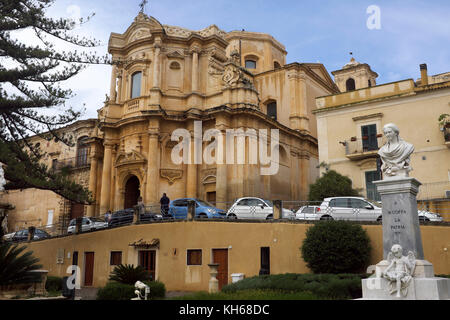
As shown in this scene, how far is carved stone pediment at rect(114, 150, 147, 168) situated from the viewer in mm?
29834

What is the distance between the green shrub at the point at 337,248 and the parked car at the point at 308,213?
2000 millimetres

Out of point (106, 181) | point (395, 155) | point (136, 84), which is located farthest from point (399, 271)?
point (136, 84)

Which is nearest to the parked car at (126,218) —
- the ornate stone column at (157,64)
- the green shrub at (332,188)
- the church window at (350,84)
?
the green shrub at (332,188)

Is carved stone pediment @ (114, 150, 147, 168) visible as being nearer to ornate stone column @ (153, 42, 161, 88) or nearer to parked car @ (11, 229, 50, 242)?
ornate stone column @ (153, 42, 161, 88)

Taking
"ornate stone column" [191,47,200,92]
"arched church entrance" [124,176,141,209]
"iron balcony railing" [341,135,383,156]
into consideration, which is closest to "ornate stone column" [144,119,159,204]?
"arched church entrance" [124,176,141,209]

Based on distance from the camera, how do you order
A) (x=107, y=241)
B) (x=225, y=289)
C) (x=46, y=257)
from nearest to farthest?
(x=225, y=289) → (x=107, y=241) → (x=46, y=257)

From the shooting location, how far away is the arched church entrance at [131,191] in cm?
3164

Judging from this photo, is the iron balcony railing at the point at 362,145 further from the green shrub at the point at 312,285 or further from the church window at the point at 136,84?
the church window at the point at 136,84

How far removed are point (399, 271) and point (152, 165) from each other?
21362 mm

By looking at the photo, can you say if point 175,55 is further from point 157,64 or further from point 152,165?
point 152,165

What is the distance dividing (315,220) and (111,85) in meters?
22.0
